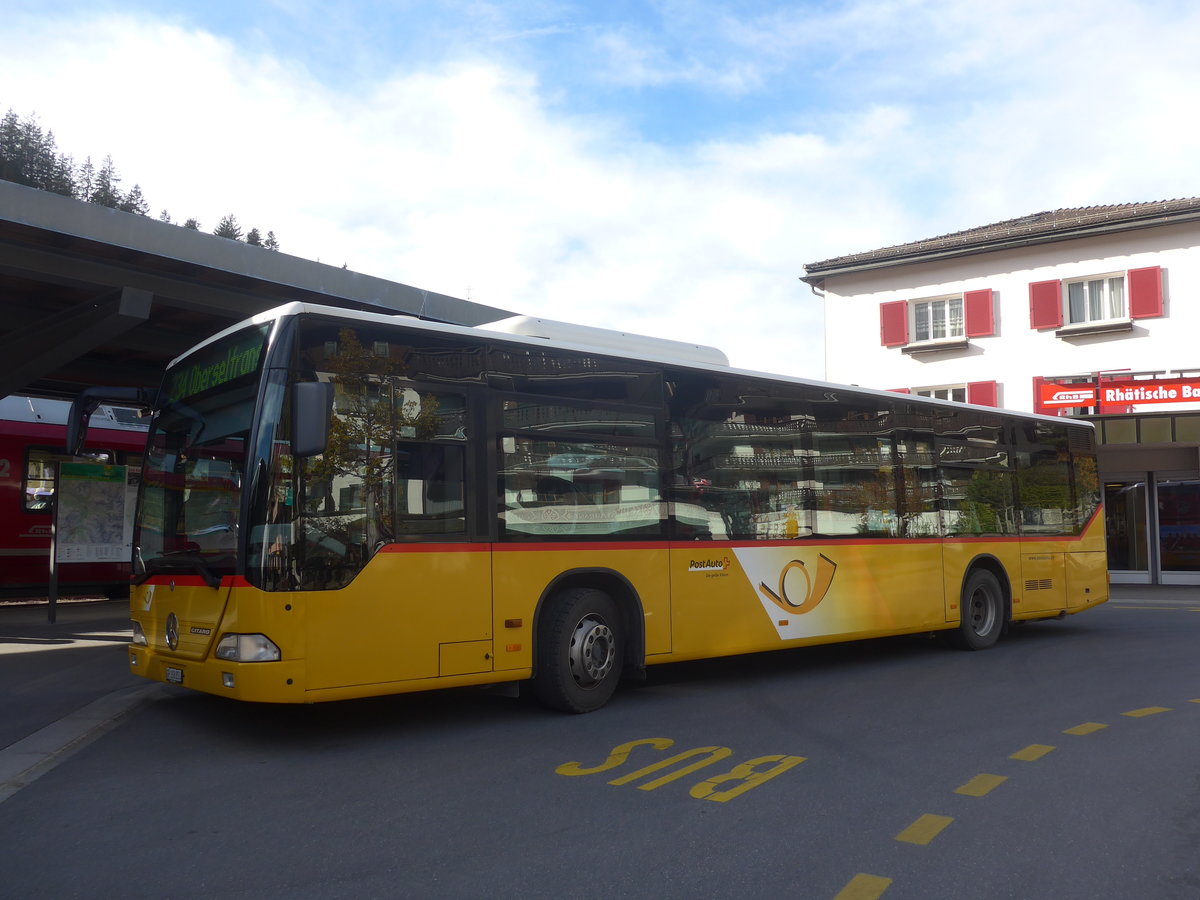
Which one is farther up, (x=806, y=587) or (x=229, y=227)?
(x=229, y=227)

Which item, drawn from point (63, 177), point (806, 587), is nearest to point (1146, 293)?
point (806, 587)

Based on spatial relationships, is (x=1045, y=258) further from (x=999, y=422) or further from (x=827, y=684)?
(x=827, y=684)

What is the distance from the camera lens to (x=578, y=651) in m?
7.96

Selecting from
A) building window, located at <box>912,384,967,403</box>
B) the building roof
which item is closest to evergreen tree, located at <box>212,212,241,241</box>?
the building roof

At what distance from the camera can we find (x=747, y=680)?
32.8ft

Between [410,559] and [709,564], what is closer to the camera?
[410,559]

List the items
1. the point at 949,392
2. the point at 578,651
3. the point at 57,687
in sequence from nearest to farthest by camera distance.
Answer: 1. the point at 578,651
2. the point at 57,687
3. the point at 949,392

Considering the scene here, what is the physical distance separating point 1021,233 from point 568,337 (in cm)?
2193

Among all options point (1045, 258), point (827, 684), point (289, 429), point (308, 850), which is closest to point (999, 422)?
point (827, 684)

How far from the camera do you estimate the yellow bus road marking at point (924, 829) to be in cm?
477

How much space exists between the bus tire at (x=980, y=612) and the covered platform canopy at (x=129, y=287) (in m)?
7.38

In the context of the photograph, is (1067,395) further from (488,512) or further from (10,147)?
(10,147)

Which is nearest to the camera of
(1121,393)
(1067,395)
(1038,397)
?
(1121,393)

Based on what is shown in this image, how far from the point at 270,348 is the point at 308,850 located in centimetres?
322
